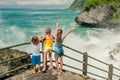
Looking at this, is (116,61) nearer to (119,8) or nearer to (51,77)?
(51,77)

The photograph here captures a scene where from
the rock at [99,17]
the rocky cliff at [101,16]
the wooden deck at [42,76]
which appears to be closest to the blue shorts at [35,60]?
the wooden deck at [42,76]

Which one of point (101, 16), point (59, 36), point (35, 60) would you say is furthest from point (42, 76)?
point (101, 16)

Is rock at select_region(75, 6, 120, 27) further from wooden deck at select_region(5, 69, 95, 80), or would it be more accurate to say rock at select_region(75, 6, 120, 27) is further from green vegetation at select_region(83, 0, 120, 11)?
Result: wooden deck at select_region(5, 69, 95, 80)

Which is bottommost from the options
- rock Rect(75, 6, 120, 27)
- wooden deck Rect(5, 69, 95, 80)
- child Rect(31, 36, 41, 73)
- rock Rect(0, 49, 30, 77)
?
rock Rect(75, 6, 120, 27)

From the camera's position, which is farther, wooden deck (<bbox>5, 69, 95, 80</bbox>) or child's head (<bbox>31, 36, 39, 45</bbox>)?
wooden deck (<bbox>5, 69, 95, 80</bbox>)

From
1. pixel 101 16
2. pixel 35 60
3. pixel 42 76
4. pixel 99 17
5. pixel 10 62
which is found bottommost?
pixel 99 17

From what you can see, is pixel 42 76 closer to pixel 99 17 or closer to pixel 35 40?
Result: pixel 35 40

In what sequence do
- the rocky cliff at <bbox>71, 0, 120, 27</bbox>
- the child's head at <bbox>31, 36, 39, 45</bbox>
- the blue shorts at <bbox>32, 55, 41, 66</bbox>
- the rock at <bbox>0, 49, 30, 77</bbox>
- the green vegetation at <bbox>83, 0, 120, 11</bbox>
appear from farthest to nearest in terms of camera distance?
the green vegetation at <bbox>83, 0, 120, 11</bbox> < the rocky cliff at <bbox>71, 0, 120, 27</bbox> < the rock at <bbox>0, 49, 30, 77</bbox> < the blue shorts at <bbox>32, 55, 41, 66</bbox> < the child's head at <bbox>31, 36, 39, 45</bbox>

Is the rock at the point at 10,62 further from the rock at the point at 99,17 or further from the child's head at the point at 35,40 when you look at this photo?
the rock at the point at 99,17

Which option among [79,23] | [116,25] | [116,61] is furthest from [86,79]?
[79,23]

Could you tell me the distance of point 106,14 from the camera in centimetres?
9681

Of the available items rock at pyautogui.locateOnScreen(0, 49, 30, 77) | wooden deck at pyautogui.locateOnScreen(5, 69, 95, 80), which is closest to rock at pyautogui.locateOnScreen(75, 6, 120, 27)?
rock at pyautogui.locateOnScreen(0, 49, 30, 77)

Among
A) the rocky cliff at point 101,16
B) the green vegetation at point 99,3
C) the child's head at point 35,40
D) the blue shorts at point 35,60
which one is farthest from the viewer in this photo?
the green vegetation at point 99,3

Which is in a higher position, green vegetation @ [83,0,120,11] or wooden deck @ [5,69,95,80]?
wooden deck @ [5,69,95,80]
